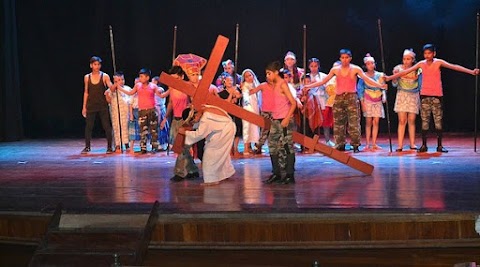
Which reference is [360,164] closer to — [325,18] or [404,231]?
[404,231]

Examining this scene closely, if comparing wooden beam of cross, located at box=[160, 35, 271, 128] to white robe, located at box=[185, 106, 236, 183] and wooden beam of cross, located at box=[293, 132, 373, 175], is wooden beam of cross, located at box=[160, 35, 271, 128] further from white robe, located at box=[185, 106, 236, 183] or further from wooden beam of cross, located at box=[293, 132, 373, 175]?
wooden beam of cross, located at box=[293, 132, 373, 175]

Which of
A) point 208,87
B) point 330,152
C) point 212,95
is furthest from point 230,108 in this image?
point 330,152

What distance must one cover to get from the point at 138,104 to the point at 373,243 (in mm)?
5719

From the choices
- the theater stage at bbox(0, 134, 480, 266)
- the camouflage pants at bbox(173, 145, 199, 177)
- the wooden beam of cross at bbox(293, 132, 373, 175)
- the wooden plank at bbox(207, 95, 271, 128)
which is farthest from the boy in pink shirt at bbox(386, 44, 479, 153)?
the camouflage pants at bbox(173, 145, 199, 177)

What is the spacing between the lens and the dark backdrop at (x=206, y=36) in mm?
12945

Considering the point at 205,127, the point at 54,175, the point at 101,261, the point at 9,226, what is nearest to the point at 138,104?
the point at 54,175

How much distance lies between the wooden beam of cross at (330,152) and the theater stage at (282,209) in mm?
104

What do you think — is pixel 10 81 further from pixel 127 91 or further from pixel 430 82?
pixel 430 82

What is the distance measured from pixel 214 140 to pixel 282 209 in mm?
1757

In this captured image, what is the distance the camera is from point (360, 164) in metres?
8.06

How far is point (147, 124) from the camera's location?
10.9 metres

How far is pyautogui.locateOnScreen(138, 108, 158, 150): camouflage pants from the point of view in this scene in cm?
1089

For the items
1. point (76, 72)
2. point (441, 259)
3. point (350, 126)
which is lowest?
point (441, 259)

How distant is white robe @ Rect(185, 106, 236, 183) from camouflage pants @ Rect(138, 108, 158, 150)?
3325 millimetres
